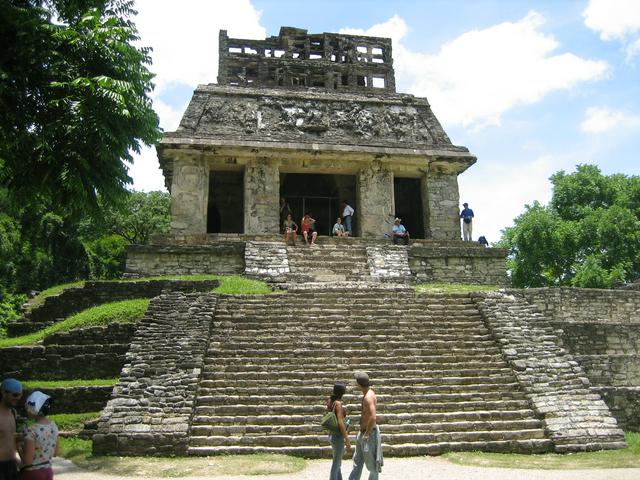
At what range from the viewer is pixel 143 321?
31.6ft

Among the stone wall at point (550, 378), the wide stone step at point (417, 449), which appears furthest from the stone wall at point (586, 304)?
the wide stone step at point (417, 449)

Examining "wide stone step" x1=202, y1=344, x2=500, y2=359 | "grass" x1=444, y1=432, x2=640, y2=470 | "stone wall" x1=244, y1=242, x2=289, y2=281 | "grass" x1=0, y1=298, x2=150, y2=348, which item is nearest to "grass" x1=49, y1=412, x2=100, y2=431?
"wide stone step" x1=202, y1=344, x2=500, y2=359

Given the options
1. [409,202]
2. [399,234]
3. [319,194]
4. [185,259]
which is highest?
[319,194]

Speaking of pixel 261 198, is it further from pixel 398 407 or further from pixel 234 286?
pixel 398 407

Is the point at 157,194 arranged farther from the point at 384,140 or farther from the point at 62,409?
the point at 62,409

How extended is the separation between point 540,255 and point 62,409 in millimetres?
23214

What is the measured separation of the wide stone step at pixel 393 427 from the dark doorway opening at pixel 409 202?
11.7 metres

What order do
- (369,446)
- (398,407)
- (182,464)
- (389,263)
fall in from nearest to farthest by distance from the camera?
(369,446), (182,464), (398,407), (389,263)

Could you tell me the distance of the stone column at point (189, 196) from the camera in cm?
1591

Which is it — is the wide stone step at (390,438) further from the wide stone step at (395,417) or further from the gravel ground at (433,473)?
the gravel ground at (433,473)

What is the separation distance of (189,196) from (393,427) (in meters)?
10.4

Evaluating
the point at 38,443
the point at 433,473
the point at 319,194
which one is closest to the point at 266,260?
the point at 319,194

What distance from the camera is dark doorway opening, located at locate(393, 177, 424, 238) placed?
1950 cm

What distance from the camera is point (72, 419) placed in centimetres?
803
